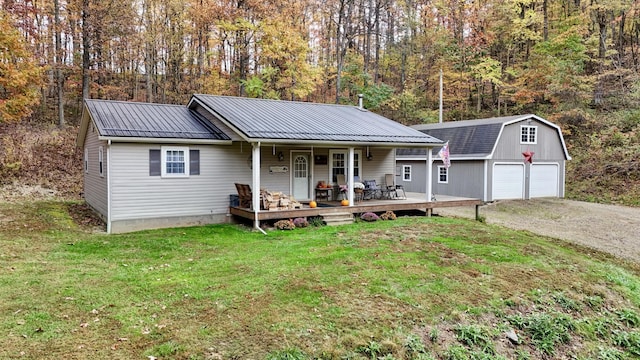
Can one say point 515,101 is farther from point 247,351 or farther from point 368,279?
point 247,351

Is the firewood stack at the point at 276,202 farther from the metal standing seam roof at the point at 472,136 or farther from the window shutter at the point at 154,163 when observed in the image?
the metal standing seam roof at the point at 472,136

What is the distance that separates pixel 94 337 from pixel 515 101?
2777cm

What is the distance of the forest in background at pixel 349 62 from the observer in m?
18.2

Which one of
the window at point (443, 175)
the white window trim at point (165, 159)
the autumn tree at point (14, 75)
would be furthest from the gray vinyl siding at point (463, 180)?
the autumn tree at point (14, 75)

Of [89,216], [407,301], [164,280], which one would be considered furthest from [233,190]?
[407,301]

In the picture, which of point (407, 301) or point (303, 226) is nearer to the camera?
point (407, 301)

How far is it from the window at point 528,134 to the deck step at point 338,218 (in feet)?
35.7

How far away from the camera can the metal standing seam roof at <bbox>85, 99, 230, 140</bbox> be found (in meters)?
10.2

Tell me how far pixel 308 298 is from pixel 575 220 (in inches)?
478

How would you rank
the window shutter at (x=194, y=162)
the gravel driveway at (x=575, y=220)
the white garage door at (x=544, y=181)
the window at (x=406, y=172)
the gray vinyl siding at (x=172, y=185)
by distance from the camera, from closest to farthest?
the gray vinyl siding at (x=172, y=185) → the gravel driveway at (x=575, y=220) → the window shutter at (x=194, y=162) → the white garage door at (x=544, y=181) → the window at (x=406, y=172)

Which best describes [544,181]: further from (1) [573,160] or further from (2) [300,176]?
(2) [300,176]

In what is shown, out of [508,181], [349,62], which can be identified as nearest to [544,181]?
[508,181]

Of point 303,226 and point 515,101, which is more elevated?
point 515,101

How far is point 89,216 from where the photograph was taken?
11.7m
